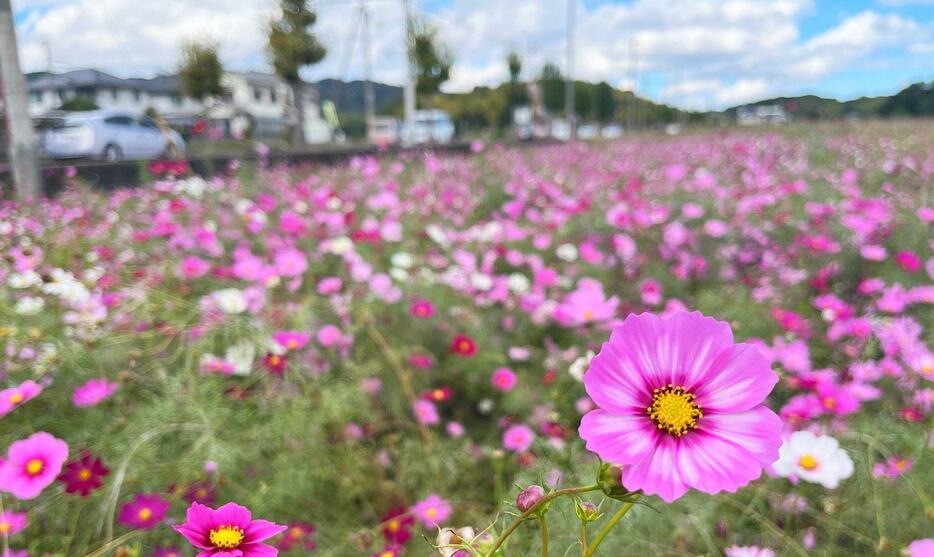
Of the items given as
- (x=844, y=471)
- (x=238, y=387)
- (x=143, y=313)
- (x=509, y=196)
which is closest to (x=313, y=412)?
(x=238, y=387)

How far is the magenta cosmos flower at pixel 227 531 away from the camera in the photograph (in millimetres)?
346

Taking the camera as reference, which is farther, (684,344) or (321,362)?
(321,362)

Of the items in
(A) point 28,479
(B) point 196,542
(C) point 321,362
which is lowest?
(C) point 321,362

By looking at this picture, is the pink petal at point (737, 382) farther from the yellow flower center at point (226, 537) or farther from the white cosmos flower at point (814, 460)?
the white cosmos flower at point (814, 460)

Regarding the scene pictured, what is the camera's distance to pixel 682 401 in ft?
1.26

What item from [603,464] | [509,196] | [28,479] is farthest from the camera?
[509,196]

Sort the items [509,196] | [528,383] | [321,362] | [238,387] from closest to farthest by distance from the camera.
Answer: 1. [238,387]
2. [321,362]
3. [528,383]
4. [509,196]

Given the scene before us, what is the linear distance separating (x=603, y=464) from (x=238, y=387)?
1.09 metres

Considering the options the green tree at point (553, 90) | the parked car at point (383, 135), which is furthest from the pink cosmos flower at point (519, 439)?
the green tree at point (553, 90)

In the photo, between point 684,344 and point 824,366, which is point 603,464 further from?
point 824,366

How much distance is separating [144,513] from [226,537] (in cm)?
59

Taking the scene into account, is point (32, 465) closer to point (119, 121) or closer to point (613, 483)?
A: point (613, 483)

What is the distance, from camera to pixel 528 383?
1656mm

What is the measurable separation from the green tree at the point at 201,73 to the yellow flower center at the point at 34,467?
19508 millimetres
